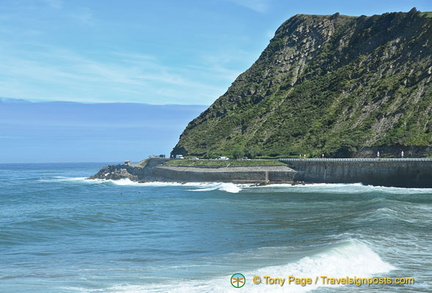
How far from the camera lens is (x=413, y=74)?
83.8 metres

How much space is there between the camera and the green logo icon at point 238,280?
15.7 metres

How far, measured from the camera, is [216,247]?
2311cm

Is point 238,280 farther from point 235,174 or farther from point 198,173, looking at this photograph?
point 198,173

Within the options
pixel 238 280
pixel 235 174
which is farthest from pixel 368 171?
pixel 238 280

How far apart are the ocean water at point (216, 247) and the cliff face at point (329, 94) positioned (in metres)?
39.1

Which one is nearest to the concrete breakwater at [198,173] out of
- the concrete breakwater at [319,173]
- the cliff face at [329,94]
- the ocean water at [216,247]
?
the concrete breakwater at [319,173]

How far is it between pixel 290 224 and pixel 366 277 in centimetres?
1289

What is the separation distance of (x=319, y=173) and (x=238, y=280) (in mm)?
52645

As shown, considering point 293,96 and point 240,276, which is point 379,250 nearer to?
point 240,276

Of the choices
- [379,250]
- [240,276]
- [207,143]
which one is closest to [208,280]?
[240,276]

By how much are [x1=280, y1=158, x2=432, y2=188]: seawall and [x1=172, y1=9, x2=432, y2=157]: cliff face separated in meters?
8.17

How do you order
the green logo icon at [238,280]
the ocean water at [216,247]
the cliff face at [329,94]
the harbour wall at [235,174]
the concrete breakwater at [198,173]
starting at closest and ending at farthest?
the green logo icon at [238,280], the ocean water at [216,247], the harbour wall at [235,174], the concrete breakwater at [198,173], the cliff face at [329,94]

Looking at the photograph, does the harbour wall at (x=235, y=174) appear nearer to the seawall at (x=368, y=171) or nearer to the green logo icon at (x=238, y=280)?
the seawall at (x=368, y=171)

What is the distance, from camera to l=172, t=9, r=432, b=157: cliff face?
257 ft
